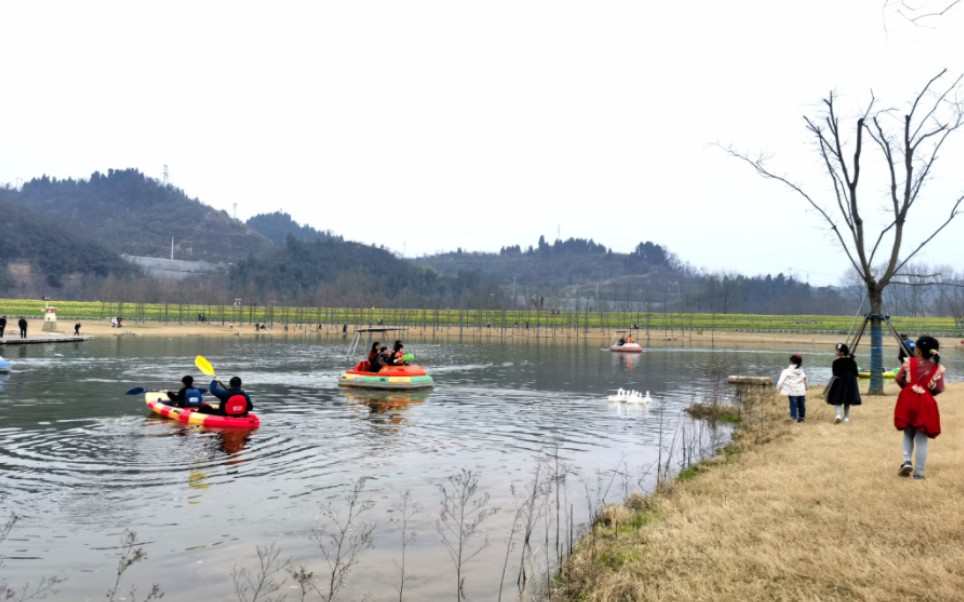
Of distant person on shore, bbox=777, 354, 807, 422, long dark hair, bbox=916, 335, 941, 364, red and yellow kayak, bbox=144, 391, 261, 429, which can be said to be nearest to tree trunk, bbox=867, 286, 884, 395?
distant person on shore, bbox=777, 354, 807, 422

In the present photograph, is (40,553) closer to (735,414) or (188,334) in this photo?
(735,414)

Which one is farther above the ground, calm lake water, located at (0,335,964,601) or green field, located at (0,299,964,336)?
green field, located at (0,299,964,336)

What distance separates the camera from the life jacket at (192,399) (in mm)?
21344

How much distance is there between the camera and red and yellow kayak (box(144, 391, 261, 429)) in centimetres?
2028

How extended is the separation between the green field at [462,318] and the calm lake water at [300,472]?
256 feet

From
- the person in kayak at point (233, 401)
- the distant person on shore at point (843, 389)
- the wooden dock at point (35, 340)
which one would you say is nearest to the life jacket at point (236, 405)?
the person in kayak at point (233, 401)

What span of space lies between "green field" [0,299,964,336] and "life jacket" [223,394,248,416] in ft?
277

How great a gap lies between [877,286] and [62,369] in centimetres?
3599

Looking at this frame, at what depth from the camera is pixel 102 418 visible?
22.0m

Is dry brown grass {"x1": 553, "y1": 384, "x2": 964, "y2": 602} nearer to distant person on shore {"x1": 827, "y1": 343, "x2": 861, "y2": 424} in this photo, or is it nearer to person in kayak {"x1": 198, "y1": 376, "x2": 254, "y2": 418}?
distant person on shore {"x1": 827, "y1": 343, "x2": 861, "y2": 424}

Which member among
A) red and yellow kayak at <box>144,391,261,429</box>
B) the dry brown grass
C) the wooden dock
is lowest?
red and yellow kayak at <box>144,391,261,429</box>

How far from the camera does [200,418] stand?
20641 millimetres

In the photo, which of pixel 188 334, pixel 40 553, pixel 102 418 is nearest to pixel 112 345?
pixel 188 334

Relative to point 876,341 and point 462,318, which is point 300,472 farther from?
point 462,318
